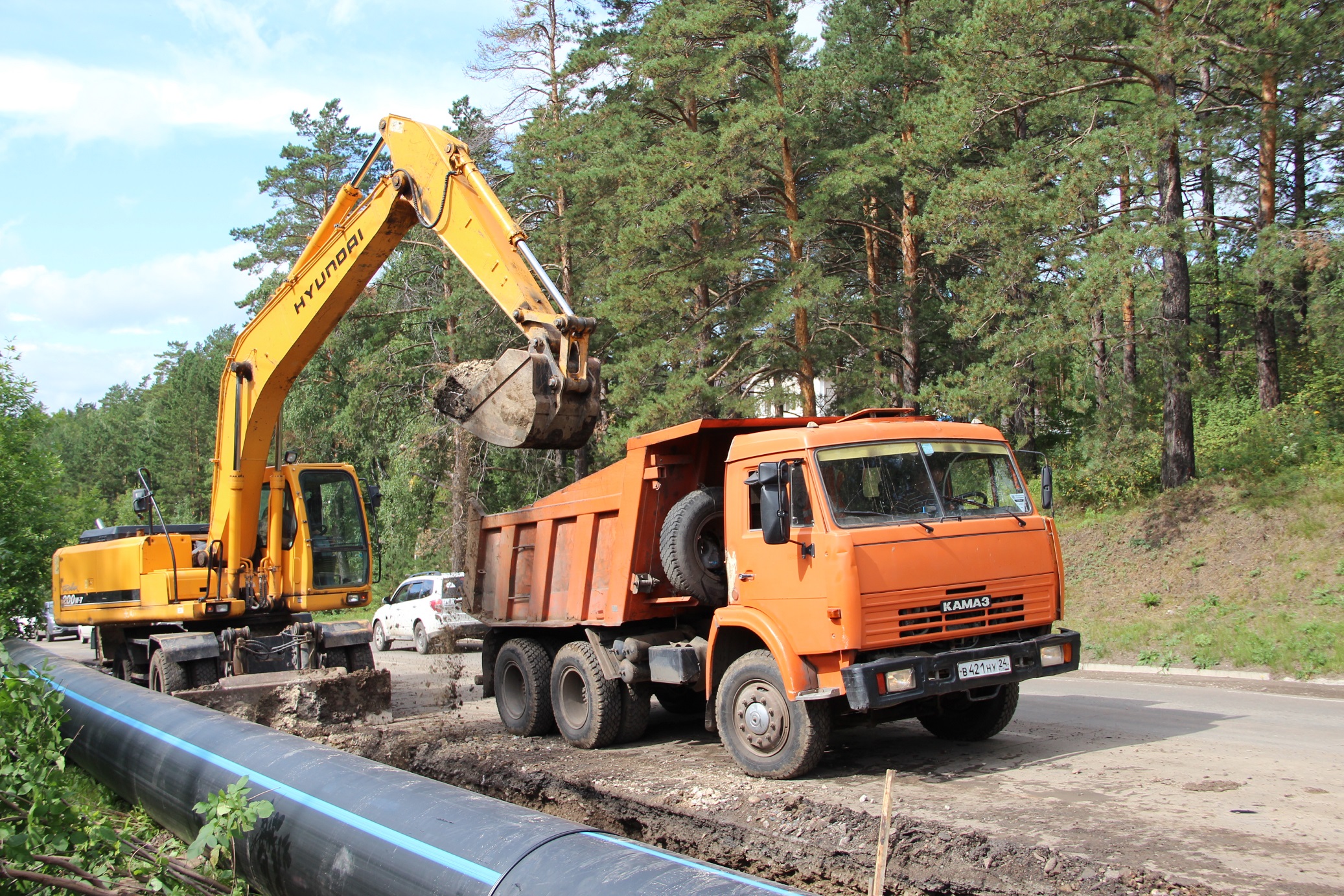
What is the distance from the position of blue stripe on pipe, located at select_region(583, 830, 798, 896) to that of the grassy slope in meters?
11.2

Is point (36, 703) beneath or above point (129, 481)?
beneath

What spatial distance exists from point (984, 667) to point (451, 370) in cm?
530

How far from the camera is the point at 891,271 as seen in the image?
27.7 metres

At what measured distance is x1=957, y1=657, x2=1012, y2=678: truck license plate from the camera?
682 cm

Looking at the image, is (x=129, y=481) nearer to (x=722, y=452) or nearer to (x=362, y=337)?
(x=362, y=337)

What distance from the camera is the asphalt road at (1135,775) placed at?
5.16m

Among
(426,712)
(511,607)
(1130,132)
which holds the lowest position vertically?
(426,712)

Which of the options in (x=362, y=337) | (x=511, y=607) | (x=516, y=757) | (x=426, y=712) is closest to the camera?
(x=516, y=757)

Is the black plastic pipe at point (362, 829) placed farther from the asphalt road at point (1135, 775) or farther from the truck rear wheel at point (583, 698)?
the truck rear wheel at point (583, 698)

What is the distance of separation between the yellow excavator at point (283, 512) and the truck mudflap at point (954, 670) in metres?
4.38

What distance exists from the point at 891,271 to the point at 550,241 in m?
9.63

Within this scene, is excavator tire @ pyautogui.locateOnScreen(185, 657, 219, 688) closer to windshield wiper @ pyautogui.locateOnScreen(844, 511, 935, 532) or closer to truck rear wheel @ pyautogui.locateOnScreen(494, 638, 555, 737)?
truck rear wheel @ pyautogui.locateOnScreen(494, 638, 555, 737)

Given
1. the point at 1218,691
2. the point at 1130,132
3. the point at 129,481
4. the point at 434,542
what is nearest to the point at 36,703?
the point at 1218,691

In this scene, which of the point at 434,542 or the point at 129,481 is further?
the point at 129,481
